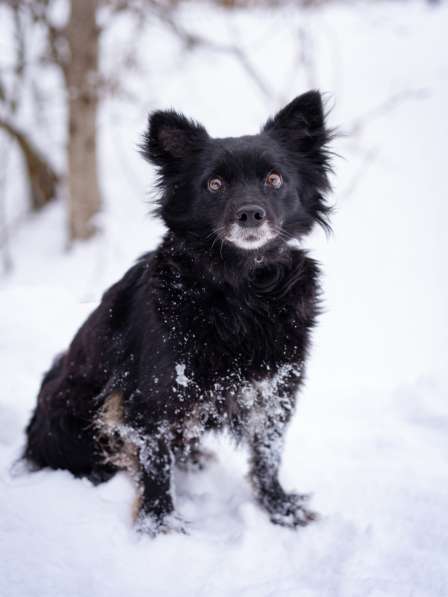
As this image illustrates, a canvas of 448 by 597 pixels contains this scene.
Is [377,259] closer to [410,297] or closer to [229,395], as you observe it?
[410,297]

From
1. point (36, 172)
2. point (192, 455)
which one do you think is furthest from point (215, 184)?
point (36, 172)

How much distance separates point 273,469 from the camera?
113 inches

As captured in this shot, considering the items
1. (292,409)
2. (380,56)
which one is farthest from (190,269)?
(380,56)

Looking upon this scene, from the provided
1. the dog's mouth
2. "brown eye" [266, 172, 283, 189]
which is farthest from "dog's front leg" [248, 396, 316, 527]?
"brown eye" [266, 172, 283, 189]

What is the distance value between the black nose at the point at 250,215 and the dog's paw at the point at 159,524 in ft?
5.31

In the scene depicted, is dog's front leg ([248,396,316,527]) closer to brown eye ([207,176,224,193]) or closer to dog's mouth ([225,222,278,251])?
dog's mouth ([225,222,278,251])

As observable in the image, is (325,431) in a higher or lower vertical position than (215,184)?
lower

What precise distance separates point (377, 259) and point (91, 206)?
14.0 feet

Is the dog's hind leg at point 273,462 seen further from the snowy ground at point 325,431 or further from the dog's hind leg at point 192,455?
the dog's hind leg at point 192,455

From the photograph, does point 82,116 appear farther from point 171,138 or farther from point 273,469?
point 273,469

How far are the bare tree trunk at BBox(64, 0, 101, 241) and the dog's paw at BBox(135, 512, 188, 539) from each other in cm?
568

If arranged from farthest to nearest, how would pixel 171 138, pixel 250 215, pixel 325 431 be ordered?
1. pixel 325 431
2. pixel 171 138
3. pixel 250 215

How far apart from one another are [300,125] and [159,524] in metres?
2.38

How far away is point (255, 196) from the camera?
8.32 feet
